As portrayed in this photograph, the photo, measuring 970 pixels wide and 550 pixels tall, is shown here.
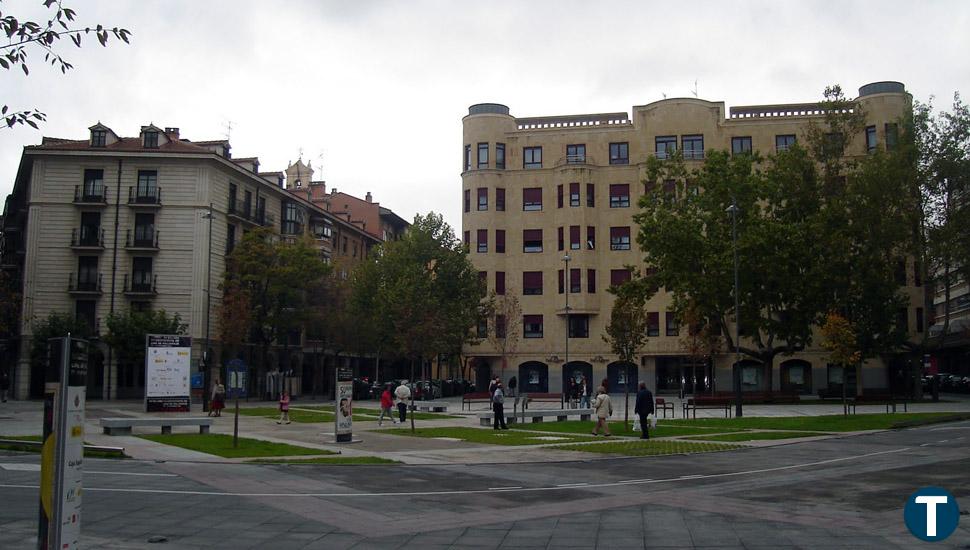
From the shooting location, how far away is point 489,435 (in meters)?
26.9

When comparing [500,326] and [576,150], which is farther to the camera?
[576,150]

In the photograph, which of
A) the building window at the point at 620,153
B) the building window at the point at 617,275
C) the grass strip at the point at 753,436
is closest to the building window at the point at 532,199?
the building window at the point at 620,153

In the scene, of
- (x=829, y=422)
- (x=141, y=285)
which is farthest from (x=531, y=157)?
(x=829, y=422)

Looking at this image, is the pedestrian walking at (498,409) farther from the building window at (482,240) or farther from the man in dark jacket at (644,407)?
the building window at (482,240)

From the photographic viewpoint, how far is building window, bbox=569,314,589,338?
65375mm

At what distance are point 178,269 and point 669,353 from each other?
3647 cm

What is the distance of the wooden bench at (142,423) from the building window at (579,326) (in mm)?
41065

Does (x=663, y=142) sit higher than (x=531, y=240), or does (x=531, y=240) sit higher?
(x=663, y=142)

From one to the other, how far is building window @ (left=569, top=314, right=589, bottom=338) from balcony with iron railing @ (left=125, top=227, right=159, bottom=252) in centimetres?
3100

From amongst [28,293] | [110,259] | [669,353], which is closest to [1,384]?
[28,293]

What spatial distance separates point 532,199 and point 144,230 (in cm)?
2912

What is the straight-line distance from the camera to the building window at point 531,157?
68.0 metres

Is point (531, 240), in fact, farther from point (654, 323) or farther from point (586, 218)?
point (654, 323)

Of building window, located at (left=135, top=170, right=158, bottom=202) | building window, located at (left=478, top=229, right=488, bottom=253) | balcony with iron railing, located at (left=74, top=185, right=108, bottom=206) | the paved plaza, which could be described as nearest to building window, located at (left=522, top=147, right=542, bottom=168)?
building window, located at (left=478, top=229, right=488, bottom=253)
